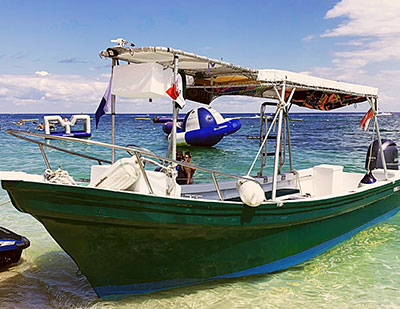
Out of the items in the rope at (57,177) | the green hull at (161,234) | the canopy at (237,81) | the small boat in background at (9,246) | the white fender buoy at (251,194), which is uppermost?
the canopy at (237,81)

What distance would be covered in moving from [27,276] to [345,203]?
525 cm

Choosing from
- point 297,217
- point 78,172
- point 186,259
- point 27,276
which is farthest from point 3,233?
point 78,172

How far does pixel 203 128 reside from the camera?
1003 inches

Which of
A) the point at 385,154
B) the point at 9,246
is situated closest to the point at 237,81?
the point at 9,246

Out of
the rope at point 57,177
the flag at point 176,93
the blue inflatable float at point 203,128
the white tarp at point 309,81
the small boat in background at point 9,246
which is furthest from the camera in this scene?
the blue inflatable float at point 203,128

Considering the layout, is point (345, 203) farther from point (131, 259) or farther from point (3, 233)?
point (3, 233)

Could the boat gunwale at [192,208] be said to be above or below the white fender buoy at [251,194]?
below

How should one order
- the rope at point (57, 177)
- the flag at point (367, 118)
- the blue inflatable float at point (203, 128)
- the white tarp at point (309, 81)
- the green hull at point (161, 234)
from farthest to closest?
the blue inflatable float at point (203, 128) → the flag at point (367, 118) → the white tarp at point (309, 81) → the rope at point (57, 177) → the green hull at point (161, 234)

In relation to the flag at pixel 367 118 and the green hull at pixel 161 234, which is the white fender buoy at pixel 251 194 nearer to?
the green hull at pixel 161 234

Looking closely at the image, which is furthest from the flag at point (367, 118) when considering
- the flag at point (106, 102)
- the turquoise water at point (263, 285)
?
the flag at point (106, 102)

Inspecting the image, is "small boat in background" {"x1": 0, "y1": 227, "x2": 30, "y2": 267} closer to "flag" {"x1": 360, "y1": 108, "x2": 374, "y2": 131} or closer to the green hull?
the green hull

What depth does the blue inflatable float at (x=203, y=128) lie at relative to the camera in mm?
25406

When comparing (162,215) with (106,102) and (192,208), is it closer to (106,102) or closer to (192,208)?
(192,208)

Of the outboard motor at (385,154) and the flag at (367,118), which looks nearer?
the flag at (367,118)
